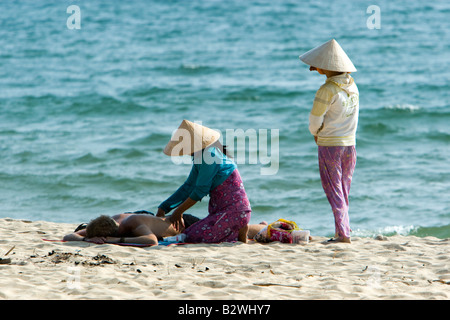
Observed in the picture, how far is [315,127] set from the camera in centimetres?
563

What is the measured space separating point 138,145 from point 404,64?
32.0ft

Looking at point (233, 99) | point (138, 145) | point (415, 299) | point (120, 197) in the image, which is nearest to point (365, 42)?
point (233, 99)

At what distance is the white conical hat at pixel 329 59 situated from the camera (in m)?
5.53

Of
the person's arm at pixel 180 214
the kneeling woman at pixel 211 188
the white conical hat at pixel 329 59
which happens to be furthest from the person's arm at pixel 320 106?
the person's arm at pixel 180 214

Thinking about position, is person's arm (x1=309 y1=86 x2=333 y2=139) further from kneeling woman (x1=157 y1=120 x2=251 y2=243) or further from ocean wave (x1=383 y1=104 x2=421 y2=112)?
ocean wave (x1=383 y1=104 x2=421 y2=112)

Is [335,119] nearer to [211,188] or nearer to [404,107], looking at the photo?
[211,188]

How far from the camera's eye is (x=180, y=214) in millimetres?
5652

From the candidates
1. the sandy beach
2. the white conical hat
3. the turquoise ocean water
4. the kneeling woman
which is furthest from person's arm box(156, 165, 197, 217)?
the turquoise ocean water

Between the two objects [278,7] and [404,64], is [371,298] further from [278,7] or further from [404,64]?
[278,7]

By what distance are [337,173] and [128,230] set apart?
6.15 feet

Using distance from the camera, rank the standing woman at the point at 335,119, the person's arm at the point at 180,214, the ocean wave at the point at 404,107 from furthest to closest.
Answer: the ocean wave at the point at 404,107 → the standing woman at the point at 335,119 → the person's arm at the point at 180,214

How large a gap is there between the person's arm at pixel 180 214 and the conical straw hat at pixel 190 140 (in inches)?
16.2

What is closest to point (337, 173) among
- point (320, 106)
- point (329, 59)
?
point (320, 106)

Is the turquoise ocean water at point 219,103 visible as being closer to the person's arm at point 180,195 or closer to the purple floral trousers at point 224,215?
the purple floral trousers at point 224,215
